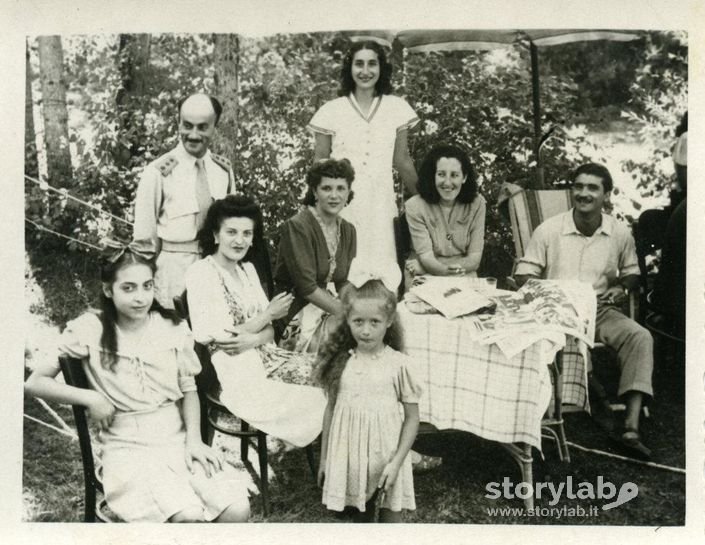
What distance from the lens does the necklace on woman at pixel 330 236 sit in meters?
3.85

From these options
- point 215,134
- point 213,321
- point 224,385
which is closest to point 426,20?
point 215,134

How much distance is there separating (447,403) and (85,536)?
1.93 metres

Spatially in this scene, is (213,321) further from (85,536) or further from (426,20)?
(426,20)

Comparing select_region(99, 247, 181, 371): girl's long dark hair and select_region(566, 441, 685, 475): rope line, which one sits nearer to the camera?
select_region(99, 247, 181, 371): girl's long dark hair

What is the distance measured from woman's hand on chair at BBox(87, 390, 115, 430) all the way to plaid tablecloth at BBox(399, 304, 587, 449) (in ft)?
4.76

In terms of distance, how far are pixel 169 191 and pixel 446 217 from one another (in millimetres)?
1403

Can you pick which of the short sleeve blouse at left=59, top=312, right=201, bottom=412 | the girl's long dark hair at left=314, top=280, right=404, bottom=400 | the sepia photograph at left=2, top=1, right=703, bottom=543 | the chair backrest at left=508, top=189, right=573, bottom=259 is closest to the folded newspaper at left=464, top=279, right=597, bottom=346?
the sepia photograph at left=2, top=1, right=703, bottom=543

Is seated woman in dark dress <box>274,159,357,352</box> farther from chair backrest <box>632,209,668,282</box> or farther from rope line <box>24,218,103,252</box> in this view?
chair backrest <box>632,209,668,282</box>

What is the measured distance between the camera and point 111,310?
377cm

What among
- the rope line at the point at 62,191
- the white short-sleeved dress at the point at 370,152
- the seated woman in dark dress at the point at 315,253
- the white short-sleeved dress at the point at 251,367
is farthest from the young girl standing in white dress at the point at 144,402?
the white short-sleeved dress at the point at 370,152

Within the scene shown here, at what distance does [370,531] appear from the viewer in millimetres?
3770

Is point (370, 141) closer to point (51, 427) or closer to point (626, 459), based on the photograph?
point (626, 459)

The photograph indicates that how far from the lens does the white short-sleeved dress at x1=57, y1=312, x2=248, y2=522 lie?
3.72 meters

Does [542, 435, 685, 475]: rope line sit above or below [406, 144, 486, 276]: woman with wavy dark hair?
below
